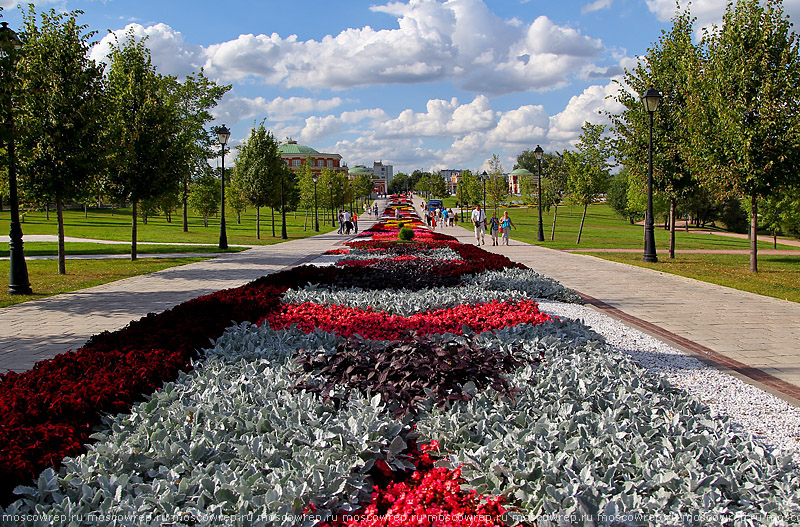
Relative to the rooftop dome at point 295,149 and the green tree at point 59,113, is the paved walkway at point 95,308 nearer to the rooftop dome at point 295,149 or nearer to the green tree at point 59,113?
the green tree at point 59,113

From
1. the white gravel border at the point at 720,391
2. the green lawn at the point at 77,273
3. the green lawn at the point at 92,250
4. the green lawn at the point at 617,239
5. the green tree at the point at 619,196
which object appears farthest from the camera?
the green tree at the point at 619,196

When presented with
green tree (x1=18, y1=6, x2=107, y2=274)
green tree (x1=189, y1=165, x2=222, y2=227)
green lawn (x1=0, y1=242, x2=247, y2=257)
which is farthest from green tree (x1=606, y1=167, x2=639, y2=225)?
green tree (x1=18, y1=6, x2=107, y2=274)

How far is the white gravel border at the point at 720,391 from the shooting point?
3.98 meters

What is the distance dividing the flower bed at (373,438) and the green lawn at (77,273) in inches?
305

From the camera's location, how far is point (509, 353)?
14.9 ft

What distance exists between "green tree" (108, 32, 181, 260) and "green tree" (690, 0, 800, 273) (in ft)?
52.2

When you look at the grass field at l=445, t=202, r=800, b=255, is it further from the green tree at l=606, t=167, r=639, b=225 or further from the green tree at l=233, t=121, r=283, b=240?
the green tree at l=606, t=167, r=639, b=225

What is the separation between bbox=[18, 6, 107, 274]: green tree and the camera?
12.6m

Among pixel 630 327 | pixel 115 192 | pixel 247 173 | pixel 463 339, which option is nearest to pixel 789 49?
pixel 630 327

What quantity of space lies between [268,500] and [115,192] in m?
17.4

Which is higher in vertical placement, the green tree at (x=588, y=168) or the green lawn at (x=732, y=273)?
the green tree at (x=588, y=168)

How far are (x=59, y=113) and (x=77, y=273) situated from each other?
4.07 metres

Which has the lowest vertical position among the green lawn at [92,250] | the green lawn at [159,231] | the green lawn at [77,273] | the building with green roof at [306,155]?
the green lawn at [77,273]

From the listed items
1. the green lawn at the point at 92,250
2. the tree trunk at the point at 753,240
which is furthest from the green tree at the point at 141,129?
the tree trunk at the point at 753,240
